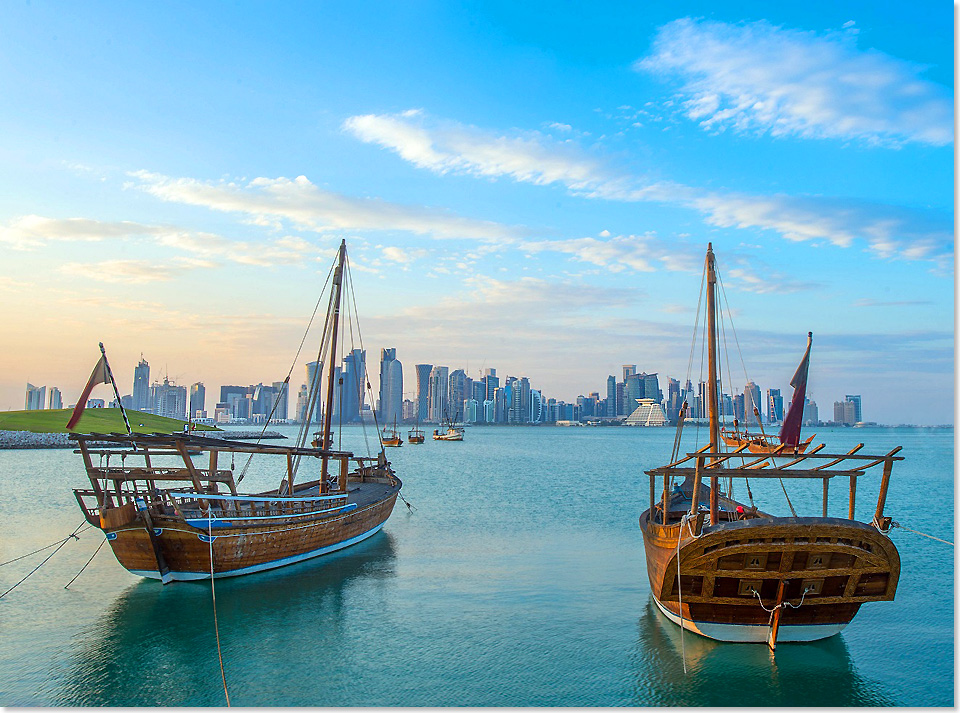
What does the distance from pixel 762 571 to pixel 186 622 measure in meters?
14.1

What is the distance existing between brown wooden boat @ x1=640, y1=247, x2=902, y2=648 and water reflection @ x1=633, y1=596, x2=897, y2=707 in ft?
1.33

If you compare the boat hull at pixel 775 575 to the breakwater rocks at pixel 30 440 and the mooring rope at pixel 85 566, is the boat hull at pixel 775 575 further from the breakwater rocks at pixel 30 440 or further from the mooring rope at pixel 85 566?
the breakwater rocks at pixel 30 440

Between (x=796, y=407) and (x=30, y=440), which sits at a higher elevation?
(x=796, y=407)

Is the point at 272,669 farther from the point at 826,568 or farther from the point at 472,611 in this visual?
the point at 826,568

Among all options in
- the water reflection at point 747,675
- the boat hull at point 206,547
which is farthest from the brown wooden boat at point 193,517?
the water reflection at point 747,675

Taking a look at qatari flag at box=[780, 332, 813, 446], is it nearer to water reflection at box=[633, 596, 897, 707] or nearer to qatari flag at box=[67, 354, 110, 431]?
water reflection at box=[633, 596, 897, 707]

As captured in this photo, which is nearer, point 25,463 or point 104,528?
point 104,528

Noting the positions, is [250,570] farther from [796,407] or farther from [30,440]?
[30,440]

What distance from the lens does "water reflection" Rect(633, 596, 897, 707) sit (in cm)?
1278

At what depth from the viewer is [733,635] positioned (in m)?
14.9

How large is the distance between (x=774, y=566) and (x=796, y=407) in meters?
3.67

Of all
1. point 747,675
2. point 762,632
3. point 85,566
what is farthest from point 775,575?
point 85,566

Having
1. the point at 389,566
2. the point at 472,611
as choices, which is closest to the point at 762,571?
the point at 472,611

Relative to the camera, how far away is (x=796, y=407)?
1498 centimetres
